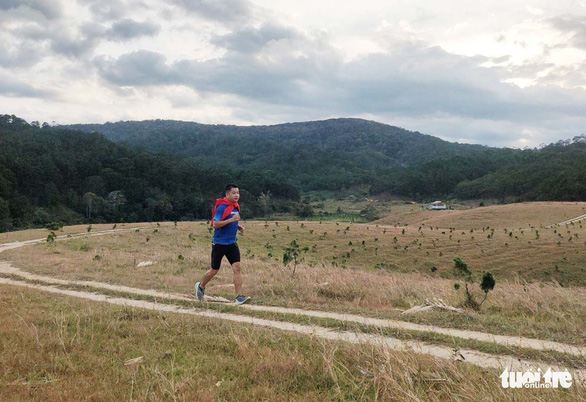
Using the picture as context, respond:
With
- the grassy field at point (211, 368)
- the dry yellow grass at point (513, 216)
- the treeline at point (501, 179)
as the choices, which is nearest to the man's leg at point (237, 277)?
the grassy field at point (211, 368)

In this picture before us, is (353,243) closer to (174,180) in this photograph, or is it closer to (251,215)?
(251,215)

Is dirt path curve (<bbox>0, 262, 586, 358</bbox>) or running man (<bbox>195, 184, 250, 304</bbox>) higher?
running man (<bbox>195, 184, 250, 304</bbox>)

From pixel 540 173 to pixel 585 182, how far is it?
24126 mm

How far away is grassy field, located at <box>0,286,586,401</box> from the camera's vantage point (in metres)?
4.21

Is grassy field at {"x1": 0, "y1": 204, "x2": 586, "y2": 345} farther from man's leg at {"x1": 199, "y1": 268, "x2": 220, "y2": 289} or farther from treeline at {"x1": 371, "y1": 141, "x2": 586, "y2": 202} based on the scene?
treeline at {"x1": 371, "y1": 141, "x2": 586, "y2": 202}

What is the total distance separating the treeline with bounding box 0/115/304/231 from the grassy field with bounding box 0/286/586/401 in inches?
2424

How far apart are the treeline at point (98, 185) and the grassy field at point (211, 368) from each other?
6156 centimetres

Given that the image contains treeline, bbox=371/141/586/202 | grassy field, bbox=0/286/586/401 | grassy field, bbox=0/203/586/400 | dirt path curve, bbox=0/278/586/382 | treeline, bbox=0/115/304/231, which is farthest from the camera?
treeline, bbox=371/141/586/202

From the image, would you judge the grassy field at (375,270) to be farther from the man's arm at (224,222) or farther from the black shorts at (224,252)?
the man's arm at (224,222)

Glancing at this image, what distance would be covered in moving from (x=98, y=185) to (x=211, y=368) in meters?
91.7

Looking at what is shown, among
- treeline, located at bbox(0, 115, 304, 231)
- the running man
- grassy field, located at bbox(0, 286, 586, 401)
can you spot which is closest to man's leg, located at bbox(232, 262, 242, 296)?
the running man

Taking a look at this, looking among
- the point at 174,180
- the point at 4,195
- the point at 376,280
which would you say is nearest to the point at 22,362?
the point at 376,280

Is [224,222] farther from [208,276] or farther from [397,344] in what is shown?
[397,344]

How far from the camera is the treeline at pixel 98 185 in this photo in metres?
73.3
